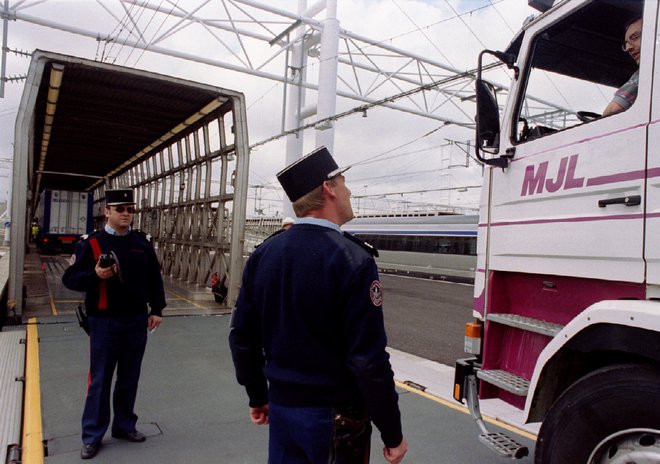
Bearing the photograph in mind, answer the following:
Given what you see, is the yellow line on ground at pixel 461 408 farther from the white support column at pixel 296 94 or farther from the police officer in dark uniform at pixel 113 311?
the white support column at pixel 296 94

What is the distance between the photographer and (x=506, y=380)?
2811 mm

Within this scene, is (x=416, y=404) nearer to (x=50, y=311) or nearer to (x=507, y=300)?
(x=507, y=300)

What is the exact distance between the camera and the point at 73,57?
8.29 meters

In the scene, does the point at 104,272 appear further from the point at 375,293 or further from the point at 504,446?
the point at 504,446

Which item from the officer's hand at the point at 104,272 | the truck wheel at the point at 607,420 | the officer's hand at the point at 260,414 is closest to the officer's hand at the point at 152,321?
the officer's hand at the point at 104,272

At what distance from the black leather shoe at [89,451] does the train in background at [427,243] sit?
67.0 feet

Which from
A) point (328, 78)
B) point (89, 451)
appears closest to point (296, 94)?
point (328, 78)

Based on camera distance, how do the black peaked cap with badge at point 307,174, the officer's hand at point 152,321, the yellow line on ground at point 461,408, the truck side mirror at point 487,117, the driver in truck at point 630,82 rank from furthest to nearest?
the yellow line on ground at point 461,408 < the officer's hand at point 152,321 < the truck side mirror at point 487,117 < the driver in truck at point 630,82 < the black peaked cap with badge at point 307,174

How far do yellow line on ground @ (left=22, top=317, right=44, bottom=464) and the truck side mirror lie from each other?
3648 millimetres

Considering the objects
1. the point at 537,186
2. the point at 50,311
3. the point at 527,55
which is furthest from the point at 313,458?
the point at 50,311

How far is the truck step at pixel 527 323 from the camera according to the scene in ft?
8.47

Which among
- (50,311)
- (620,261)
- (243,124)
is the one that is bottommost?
(50,311)

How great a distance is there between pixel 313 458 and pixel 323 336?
1.50 ft

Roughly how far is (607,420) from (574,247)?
0.86m
